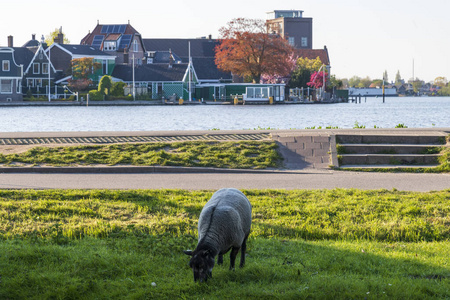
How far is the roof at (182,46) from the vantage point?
403 ft

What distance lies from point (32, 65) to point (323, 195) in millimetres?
83284

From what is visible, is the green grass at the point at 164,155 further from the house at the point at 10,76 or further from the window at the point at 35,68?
the window at the point at 35,68

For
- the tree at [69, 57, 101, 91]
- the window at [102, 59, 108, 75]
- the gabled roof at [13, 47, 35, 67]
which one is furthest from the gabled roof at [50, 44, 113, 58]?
the gabled roof at [13, 47, 35, 67]

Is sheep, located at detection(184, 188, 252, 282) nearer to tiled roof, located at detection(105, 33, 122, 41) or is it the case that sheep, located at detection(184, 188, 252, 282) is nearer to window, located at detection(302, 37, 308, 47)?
tiled roof, located at detection(105, 33, 122, 41)

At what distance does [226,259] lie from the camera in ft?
24.3

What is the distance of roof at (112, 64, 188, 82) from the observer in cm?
9250

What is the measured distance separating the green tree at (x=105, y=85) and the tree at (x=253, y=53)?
19.4 m

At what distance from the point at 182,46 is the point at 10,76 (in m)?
45.9

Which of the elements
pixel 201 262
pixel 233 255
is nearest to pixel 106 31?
pixel 233 255

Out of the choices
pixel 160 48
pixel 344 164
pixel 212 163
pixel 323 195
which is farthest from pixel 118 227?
pixel 160 48

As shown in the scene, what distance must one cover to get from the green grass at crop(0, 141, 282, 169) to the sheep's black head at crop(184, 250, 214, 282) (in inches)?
417

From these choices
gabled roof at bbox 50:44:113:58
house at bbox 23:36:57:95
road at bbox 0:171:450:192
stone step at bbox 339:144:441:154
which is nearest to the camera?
road at bbox 0:171:450:192

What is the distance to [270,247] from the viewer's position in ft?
25.7

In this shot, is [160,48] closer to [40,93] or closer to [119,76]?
[119,76]
